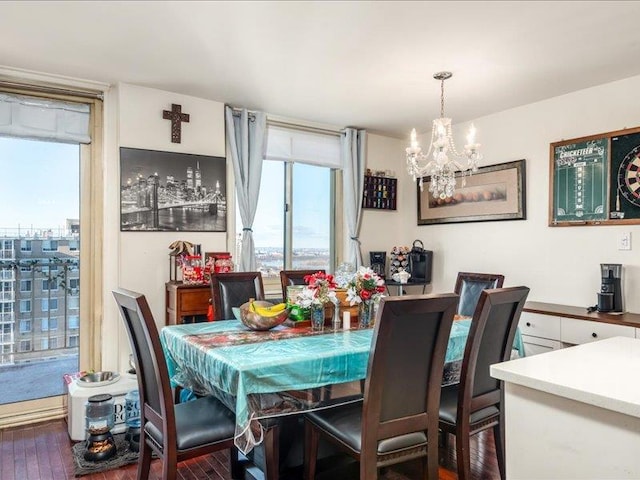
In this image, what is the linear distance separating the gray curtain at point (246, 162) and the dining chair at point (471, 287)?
6.01 feet

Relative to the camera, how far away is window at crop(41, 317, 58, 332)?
11.0 ft

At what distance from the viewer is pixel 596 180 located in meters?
3.37

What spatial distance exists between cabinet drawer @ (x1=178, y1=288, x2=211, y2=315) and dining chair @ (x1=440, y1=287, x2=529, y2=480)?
185cm

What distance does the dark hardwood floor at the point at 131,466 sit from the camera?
238cm

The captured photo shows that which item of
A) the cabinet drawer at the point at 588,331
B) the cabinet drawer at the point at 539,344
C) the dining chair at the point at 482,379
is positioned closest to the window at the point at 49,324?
the dining chair at the point at 482,379

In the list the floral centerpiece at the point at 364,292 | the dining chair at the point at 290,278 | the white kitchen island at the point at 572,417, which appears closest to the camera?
the white kitchen island at the point at 572,417

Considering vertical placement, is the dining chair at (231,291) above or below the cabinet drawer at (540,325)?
above

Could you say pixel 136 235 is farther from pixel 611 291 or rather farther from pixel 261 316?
pixel 611 291

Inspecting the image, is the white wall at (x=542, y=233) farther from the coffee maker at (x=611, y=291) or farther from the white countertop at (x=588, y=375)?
the white countertop at (x=588, y=375)

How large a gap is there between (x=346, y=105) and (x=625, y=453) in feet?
11.3

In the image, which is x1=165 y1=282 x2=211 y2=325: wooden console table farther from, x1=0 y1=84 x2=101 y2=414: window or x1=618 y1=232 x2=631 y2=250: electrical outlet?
x1=618 y1=232 x2=631 y2=250: electrical outlet

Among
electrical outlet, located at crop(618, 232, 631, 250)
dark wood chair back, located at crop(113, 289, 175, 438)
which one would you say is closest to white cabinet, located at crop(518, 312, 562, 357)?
electrical outlet, located at crop(618, 232, 631, 250)

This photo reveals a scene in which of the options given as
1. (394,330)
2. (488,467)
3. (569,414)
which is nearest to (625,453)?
(569,414)

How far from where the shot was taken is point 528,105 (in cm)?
387
